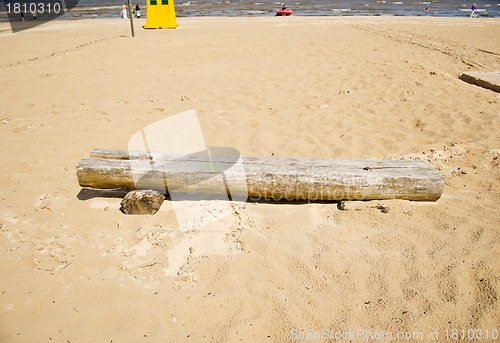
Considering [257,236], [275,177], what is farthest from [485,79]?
[257,236]

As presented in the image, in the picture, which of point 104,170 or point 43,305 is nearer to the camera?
point 43,305

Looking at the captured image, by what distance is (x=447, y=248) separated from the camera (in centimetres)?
233

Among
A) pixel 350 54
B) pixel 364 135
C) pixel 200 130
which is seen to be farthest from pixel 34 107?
pixel 350 54

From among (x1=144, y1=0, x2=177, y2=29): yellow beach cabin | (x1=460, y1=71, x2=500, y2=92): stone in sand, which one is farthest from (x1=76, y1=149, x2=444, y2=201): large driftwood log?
(x1=144, y1=0, x2=177, y2=29): yellow beach cabin

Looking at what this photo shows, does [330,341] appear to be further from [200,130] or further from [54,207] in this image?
[200,130]

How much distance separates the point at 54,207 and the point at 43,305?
3.80ft

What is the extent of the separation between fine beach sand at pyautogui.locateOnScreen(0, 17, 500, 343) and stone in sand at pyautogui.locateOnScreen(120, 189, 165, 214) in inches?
4.0

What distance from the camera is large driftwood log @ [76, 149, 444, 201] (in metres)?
2.68

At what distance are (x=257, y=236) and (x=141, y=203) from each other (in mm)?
1103

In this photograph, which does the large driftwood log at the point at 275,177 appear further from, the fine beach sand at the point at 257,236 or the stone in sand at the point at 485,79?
the stone in sand at the point at 485,79

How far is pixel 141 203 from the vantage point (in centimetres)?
274

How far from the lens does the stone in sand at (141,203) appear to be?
2.74m

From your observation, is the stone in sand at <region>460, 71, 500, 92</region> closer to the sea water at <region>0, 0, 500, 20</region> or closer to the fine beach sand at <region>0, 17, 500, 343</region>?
the fine beach sand at <region>0, 17, 500, 343</region>

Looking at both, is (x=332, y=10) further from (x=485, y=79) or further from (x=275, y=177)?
(x=275, y=177)
